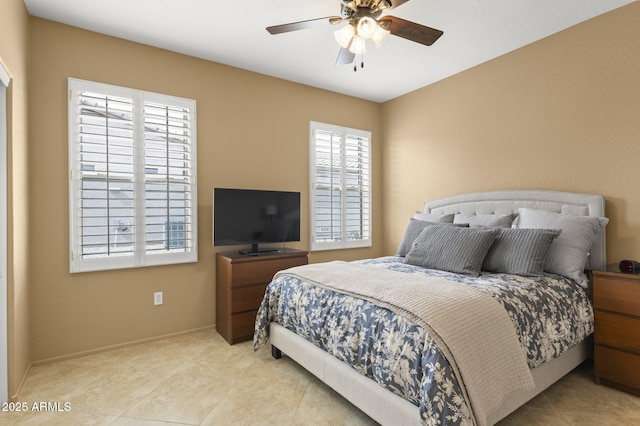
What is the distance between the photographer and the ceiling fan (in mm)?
2133

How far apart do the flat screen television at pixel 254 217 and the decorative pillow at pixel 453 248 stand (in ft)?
4.55

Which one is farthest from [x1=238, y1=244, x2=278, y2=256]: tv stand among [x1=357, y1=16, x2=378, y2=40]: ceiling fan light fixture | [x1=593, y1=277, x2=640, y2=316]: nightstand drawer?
[x1=593, y1=277, x2=640, y2=316]: nightstand drawer

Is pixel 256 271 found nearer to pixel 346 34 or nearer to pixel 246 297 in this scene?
pixel 246 297

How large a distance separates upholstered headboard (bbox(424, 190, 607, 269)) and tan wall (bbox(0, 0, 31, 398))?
382 cm

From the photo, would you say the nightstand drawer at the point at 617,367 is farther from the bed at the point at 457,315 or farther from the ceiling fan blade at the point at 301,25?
the ceiling fan blade at the point at 301,25

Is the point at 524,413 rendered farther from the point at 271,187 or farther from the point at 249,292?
the point at 271,187

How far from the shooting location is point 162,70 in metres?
3.31

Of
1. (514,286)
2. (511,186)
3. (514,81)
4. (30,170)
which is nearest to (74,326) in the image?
(30,170)

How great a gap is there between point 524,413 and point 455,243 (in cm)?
118

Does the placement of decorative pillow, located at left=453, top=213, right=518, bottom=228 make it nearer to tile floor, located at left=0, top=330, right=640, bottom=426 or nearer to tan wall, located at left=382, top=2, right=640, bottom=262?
tan wall, located at left=382, top=2, right=640, bottom=262

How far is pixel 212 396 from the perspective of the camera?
2.30 metres

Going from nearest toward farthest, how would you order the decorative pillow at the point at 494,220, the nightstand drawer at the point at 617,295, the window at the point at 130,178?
the nightstand drawer at the point at 617,295, the window at the point at 130,178, the decorative pillow at the point at 494,220

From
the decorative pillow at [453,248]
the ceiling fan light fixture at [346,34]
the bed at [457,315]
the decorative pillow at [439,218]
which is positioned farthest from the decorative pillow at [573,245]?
the ceiling fan light fixture at [346,34]

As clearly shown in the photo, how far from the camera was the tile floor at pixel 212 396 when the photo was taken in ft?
6.72
